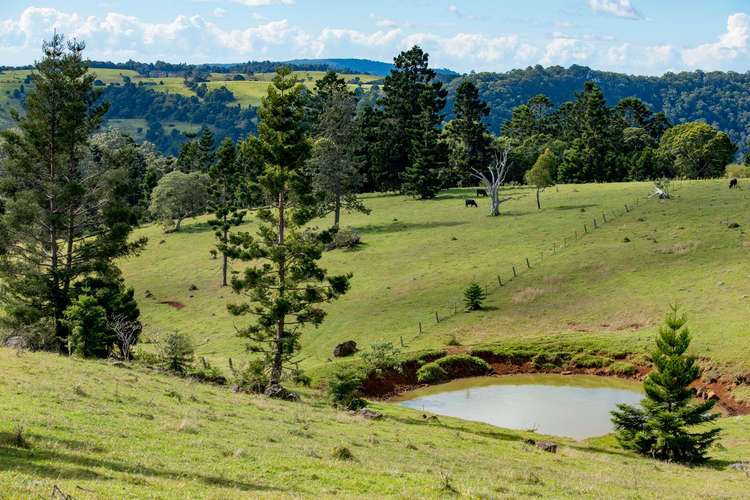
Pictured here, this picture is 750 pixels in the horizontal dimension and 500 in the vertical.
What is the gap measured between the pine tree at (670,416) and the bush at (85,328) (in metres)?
29.2

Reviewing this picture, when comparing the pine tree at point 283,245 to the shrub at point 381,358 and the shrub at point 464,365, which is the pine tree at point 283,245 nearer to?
the shrub at point 381,358

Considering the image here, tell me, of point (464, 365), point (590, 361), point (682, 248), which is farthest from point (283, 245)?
point (682, 248)

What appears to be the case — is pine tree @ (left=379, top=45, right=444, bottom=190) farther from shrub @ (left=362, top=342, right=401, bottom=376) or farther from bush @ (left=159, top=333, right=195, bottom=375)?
bush @ (left=159, top=333, right=195, bottom=375)

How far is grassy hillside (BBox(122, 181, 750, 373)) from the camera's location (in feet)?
177

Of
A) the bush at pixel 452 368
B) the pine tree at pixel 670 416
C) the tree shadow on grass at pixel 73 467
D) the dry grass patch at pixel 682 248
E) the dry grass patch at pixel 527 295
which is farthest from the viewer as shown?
the dry grass patch at pixel 682 248

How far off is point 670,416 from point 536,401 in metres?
14.0

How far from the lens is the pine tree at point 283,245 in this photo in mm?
38625

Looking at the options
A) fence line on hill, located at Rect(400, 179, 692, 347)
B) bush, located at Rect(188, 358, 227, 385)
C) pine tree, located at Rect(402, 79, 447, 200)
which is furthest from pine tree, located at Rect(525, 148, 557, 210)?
bush, located at Rect(188, 358, 227, 385)

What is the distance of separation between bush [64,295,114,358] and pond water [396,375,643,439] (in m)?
19.3

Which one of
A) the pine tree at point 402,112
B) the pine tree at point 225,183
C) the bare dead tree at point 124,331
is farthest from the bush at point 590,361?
the pine tree at point 402,112

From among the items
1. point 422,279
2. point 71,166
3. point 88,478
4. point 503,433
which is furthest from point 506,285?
point 88,478

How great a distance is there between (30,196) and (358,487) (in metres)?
37.4

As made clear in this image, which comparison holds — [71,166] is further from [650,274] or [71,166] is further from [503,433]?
[650,274]

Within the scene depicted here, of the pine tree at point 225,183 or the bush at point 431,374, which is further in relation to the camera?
the pine tree at point 225,183
